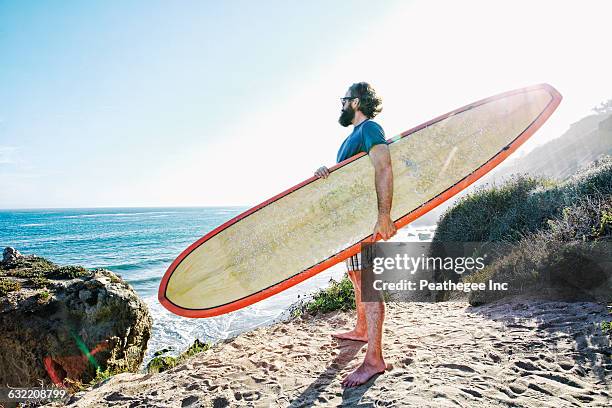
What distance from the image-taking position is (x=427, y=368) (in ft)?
8.90

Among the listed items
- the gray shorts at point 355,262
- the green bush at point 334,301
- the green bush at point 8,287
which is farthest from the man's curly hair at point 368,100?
the green bush at point 8,287

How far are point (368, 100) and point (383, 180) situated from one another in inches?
31.6

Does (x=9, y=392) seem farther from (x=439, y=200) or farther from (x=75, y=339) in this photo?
(x=439, y=200)

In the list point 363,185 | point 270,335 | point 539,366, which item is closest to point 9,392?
point 270,335

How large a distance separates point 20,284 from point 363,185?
6111 mm

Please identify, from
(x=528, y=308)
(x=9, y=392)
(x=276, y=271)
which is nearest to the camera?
(x=276, y=271)

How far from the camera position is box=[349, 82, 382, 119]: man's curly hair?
2.92 meters

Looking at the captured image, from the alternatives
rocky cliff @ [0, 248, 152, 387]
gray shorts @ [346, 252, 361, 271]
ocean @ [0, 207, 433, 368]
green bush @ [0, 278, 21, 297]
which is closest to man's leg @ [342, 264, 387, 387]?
gray shorts @ [346, 252, 361, 271]

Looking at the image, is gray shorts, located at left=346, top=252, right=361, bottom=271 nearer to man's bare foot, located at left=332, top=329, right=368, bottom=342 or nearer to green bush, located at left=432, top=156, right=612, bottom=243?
man's bare foot, located at left=332, top=329, right=368, bottom=342

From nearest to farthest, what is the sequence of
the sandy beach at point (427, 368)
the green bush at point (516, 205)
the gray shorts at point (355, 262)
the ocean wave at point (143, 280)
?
the sandy beach at point (427, 368)
the gray shorts at point (355, 262)
the green bush at point (516, 205)
the ocean wave at point (143, 280)

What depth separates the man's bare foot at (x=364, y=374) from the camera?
2.61 metres

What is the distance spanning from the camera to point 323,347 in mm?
3695

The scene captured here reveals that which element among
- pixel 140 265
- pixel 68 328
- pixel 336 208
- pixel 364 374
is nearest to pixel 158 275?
pixel 140 265

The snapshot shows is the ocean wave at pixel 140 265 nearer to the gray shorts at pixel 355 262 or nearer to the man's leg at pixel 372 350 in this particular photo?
the gray shorts at pixel 355 262
